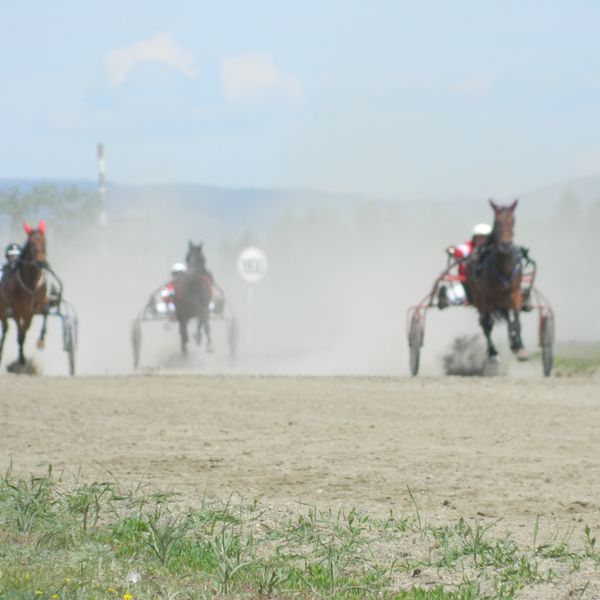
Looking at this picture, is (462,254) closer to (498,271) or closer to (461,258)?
(461,258)

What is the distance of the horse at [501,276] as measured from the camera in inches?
829

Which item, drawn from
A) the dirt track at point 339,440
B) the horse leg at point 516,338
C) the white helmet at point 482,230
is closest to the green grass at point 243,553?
the dirt track at point 339,440

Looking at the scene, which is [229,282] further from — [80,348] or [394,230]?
[80,348]

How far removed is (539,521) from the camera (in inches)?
341

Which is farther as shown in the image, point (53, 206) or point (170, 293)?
point (53, 206)

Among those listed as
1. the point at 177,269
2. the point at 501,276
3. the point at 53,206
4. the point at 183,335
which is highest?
the point at 53,206

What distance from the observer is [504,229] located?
2095 cm

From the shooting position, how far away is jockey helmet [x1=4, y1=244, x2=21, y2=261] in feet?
78.9

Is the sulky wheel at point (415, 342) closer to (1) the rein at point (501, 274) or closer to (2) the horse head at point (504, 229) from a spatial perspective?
(1) the rein at point (501, 274)

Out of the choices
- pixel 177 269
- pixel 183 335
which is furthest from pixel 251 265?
pixel 183 335

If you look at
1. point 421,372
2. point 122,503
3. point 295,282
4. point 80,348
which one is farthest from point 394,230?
point 122,503

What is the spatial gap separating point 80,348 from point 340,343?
21.0 feet

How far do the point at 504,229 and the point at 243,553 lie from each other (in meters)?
13.8

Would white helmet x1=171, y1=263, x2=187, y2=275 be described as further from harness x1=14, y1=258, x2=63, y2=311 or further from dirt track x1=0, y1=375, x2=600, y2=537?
dirt track x1=0, y1=375, x2=600, y2=537
